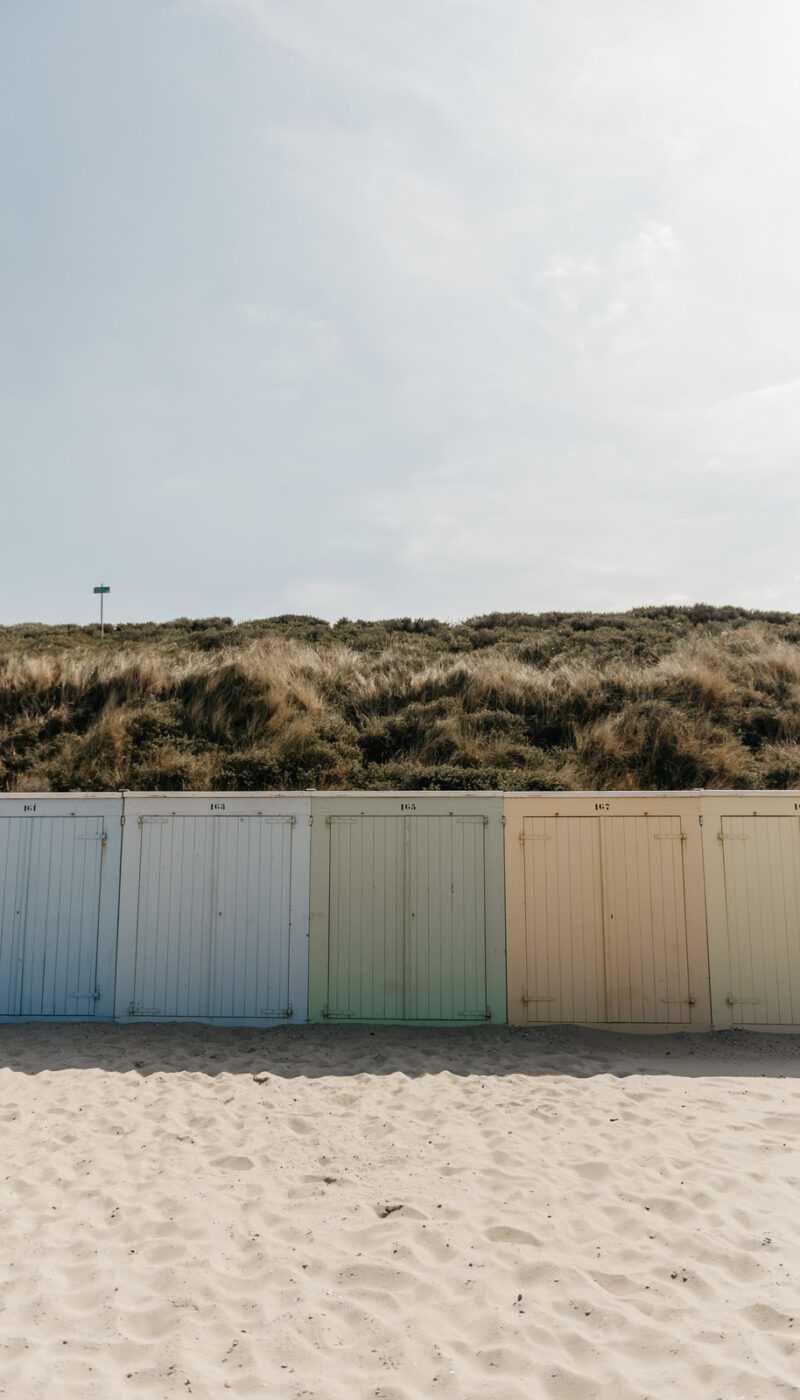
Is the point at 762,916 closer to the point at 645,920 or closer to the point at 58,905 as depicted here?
the point at 645,920

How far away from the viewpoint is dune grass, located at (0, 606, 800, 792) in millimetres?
11906

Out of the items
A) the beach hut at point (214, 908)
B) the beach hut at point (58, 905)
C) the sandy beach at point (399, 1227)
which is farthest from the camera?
the beach hut at point (58, 905)

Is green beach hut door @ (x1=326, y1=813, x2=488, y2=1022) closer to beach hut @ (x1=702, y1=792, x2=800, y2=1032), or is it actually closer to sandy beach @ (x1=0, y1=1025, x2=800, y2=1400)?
sandy beach @ (x1=0, y1=1025, x2=800, y2=1400)

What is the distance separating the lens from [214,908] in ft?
23.8

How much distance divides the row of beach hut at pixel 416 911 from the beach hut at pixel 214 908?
0.04ft

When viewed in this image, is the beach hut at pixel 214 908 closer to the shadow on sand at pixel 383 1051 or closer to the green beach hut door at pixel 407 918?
the shadow on sand at pixel 383 1051

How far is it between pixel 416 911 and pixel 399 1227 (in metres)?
3.56

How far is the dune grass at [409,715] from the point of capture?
11.9 metres

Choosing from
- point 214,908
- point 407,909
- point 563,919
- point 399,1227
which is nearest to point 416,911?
point 407,909

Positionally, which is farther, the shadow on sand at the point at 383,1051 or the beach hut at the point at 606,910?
the beach hut at the point at 606,910

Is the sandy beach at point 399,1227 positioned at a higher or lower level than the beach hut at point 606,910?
lower

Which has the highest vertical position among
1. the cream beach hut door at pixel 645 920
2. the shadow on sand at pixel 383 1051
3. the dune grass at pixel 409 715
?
the dune grass at pixel 409 715

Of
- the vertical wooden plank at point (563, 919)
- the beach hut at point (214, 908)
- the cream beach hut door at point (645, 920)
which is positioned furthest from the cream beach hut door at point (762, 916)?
the beach hut at point (214, 908)

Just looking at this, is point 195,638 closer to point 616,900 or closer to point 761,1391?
point 616,900
